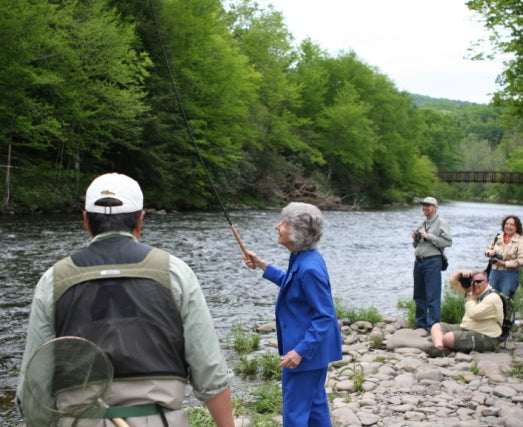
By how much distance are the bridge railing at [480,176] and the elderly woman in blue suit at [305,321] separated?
3220 inches

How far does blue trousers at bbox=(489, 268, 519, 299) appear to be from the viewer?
27.7 ft

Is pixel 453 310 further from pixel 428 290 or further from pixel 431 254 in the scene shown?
pixel 431 254

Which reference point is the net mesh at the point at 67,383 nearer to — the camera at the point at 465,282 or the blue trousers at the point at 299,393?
the blue trousers at the point at 299,393

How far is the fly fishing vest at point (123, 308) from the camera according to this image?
6.57ft

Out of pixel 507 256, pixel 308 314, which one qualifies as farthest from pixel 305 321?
pixel 507 256

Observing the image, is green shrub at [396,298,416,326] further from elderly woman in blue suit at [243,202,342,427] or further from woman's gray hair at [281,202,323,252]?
woman's gray hair at [281,202,323,252]

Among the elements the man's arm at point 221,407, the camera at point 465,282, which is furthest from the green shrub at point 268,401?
the man's arm at point 221,407

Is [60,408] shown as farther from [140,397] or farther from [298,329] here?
[298,329]

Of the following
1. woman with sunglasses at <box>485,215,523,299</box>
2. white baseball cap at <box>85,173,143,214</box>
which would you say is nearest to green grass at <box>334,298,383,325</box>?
woman with sunglasses at <box>485,215,523,299</box>

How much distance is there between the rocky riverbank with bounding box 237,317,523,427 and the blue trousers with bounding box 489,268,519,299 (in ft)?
2.12

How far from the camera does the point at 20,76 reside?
2212 centimetres

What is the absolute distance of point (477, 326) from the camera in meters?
7.57

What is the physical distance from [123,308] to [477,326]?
650 cm

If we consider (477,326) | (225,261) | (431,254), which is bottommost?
(225,261)
